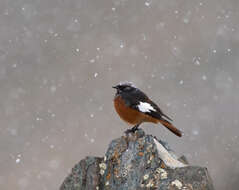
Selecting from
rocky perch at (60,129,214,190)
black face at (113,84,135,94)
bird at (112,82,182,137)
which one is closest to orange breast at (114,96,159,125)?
bird at (112,82,182,137)

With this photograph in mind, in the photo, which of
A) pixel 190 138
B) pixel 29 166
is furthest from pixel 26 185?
pixel 190 138

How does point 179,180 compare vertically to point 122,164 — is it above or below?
below

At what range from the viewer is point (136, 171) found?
8.67 m

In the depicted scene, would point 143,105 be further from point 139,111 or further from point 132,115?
point 132,115

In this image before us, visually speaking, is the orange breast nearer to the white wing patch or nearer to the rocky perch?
the white wing patch

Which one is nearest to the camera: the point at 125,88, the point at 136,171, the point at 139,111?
the point at 136,171

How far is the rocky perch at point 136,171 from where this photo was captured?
8188 mm

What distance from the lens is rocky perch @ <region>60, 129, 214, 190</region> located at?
26.9 ft

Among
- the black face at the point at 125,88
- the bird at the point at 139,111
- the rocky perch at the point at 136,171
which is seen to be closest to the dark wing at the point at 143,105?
the bird at the point at 139,111

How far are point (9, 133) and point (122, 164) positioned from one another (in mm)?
76494

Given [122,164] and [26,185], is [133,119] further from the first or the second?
[26,185]

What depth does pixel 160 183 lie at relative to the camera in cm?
829

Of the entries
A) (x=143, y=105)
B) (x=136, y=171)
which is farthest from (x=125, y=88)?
(x=136, y=171)

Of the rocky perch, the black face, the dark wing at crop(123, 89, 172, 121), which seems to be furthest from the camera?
the black face
